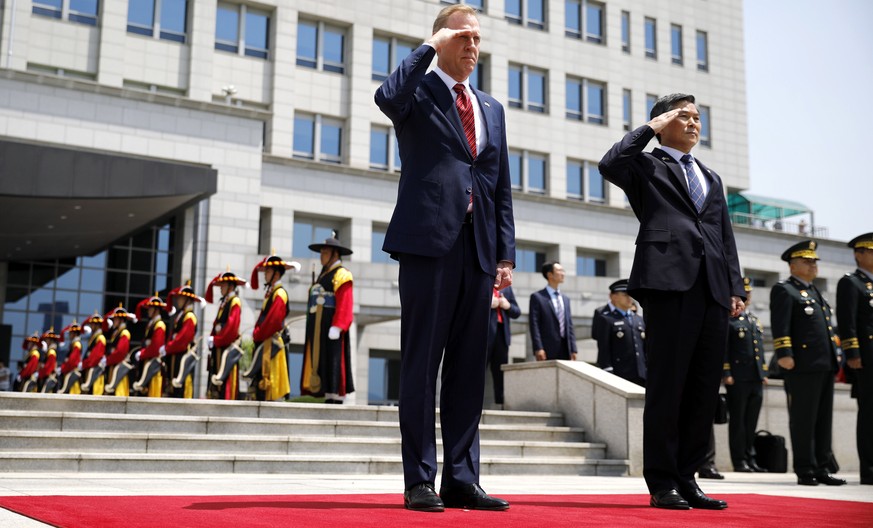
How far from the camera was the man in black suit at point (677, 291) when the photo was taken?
5168mm

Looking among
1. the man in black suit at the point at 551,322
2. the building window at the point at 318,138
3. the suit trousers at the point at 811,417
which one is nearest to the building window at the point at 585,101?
the building window at the point at 318,138

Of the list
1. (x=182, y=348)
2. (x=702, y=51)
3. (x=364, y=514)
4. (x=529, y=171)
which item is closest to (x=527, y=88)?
(x=529, y=171)

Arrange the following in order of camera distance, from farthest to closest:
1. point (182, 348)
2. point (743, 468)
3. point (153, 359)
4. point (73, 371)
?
point (73, 371) → point (153, 359) → point (182, 348) → point (743, 468)

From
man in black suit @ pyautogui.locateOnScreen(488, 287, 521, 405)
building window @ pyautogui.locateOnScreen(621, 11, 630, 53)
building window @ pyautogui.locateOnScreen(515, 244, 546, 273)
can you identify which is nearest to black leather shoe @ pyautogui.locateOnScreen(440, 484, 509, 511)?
man in black suit @ pyautogui.locateOnScreen(488, 287, 521, 405)

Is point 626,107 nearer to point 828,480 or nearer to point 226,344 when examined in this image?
point 226,344

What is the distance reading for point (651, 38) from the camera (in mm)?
42031

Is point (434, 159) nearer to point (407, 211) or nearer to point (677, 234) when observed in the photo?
point (407, 211)

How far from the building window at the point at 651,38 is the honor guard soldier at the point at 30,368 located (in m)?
28.0

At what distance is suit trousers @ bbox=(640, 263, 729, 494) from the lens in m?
5.16

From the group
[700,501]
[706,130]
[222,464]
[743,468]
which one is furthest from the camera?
[706,130]

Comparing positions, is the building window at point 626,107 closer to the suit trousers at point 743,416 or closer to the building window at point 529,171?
the building window at point 529,171

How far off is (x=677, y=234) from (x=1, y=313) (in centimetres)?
2666

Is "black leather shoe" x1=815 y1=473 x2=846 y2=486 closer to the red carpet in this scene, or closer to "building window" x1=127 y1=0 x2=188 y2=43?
the red carpet

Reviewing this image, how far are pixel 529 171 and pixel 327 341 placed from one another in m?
26.2
